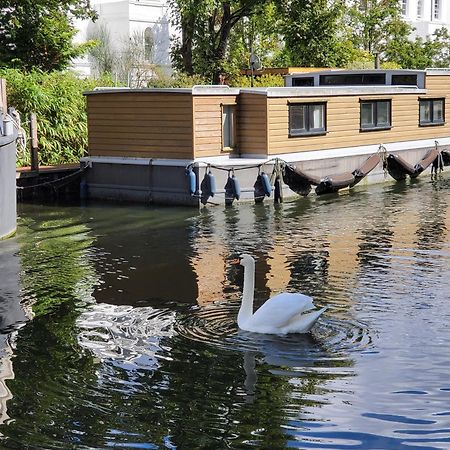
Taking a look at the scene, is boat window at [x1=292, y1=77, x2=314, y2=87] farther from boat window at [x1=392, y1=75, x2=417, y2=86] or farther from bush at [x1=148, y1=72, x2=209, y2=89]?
bush at [x1=148, y1=72, x2=209, y2=89]

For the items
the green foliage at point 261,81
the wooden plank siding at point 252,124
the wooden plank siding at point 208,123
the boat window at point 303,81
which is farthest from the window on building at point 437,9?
the wooden plank siding at point 208,123

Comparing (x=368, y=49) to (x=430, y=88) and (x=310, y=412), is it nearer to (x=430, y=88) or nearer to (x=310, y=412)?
(x=430, y=88)

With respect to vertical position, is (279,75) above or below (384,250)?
above

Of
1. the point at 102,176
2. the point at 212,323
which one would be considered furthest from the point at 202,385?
the point at 102,176

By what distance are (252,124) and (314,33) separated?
51.9 feet

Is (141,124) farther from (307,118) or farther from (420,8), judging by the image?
(420,8)

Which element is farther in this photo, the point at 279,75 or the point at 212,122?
the point at 279,75

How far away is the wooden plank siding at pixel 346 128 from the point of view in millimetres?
24297

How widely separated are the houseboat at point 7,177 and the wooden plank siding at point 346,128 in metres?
7.26

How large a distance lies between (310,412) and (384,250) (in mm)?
8317

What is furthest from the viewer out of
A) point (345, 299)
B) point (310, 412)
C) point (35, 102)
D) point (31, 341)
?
point (35, 102)

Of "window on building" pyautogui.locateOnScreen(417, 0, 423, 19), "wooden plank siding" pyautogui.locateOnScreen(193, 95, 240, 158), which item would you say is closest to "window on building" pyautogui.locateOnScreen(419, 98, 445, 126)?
"wooden plank siding" pyautogui.locateOnScreen(193, 95, 240, 158)

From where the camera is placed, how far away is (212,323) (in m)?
11.5

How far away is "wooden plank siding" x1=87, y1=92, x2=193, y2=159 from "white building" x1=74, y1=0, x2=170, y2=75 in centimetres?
2167
